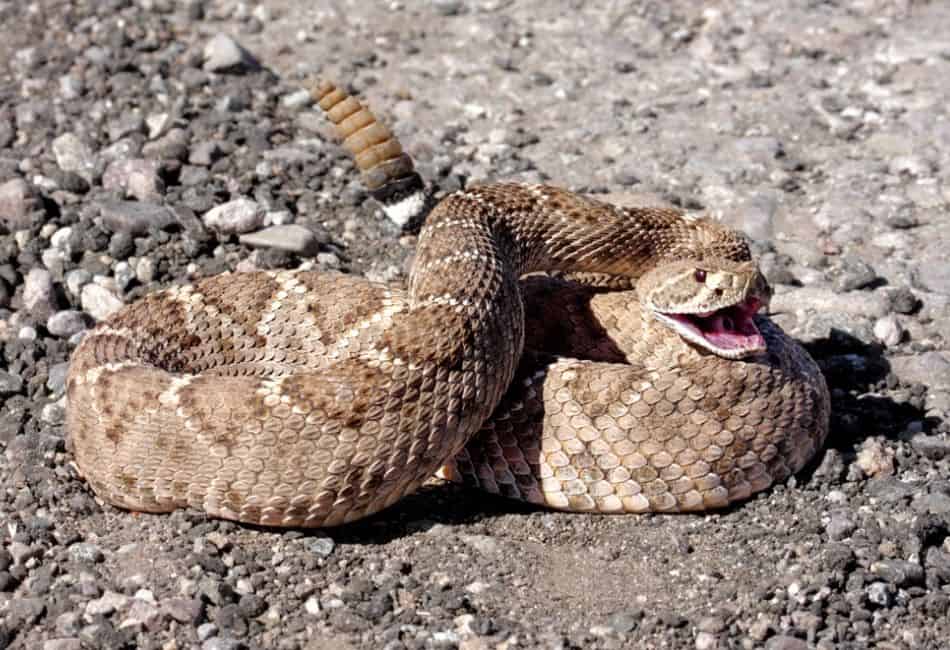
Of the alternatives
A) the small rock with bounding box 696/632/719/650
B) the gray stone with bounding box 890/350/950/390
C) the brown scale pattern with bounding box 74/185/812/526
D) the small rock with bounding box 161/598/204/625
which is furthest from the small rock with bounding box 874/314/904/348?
the small rock with bounding box 161/598/204/625

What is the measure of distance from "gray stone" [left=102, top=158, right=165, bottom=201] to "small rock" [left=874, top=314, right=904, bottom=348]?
431 centimetres

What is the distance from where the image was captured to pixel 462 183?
877cm

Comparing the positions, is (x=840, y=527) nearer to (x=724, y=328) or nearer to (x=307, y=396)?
(x=724, y=328)

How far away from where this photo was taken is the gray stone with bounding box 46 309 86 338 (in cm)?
712

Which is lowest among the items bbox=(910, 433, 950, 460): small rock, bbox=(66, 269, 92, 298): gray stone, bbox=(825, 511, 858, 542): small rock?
bbox=(66, 269, 92, 298): gray stone

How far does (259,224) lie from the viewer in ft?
26.4

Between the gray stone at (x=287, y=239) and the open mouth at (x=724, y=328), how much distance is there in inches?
93.9

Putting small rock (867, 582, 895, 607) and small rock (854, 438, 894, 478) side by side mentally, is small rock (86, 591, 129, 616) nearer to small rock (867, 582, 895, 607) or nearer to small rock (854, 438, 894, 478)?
small rock (867, 582, 895, 607)

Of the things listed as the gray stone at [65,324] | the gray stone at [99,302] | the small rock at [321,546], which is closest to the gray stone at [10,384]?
the gray stone at [65,324]

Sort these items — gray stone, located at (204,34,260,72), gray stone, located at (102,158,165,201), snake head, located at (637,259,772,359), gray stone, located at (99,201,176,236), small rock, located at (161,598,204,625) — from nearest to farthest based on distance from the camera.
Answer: small rock, located at (161,598,204,625)
snake head, located at (637,259,772,359)
gray stone, located at (99,201,176,236)
gray stone, located at (102,158,165,201)
gray stone, located at (204,34,260,72)

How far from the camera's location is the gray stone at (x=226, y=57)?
998 cm

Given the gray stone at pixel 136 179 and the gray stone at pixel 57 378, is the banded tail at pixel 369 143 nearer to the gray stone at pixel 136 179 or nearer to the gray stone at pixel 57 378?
the gray stone at pixel 136 179

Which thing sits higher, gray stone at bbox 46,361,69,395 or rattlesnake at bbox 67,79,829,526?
rattlesnake at bbox 67,79,829,526

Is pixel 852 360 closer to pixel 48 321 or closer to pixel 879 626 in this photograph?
pixel 879 626
